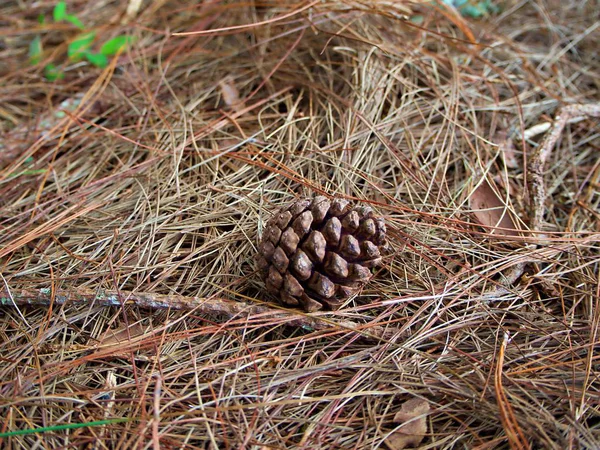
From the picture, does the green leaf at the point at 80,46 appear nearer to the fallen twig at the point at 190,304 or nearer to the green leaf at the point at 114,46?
the green leaf at the point at 114,46

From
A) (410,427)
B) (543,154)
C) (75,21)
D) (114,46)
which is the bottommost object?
(410,427)

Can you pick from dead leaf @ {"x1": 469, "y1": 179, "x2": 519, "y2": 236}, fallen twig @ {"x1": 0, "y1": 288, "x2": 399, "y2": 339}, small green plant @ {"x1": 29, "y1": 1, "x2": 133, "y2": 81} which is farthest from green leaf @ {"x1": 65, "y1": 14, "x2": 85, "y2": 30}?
dead leaf @ {"x1": 469, "y1": 179, "x2": 519, "y2": 236}

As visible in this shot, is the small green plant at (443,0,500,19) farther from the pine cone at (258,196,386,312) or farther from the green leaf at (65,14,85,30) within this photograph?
the green leaf at (65,14,85,30)

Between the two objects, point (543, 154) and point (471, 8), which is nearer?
point (543, 154)

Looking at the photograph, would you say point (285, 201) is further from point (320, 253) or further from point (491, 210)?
point (491, 210)

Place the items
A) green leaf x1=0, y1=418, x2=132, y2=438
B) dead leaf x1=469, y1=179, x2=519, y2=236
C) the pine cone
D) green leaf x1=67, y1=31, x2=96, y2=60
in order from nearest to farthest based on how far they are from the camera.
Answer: green leaf x1=0, y1=418, x2=132, y2=438 < the pine cone < dead leaf x1=469, y1=179, x2=519, y2=236 < green leaf x1=67, y1=31, x2=96, y2=60

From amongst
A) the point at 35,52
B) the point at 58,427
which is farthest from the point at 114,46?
the point at 58,427

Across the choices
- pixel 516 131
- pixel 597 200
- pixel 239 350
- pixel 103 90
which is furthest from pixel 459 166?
pixel 103 90
